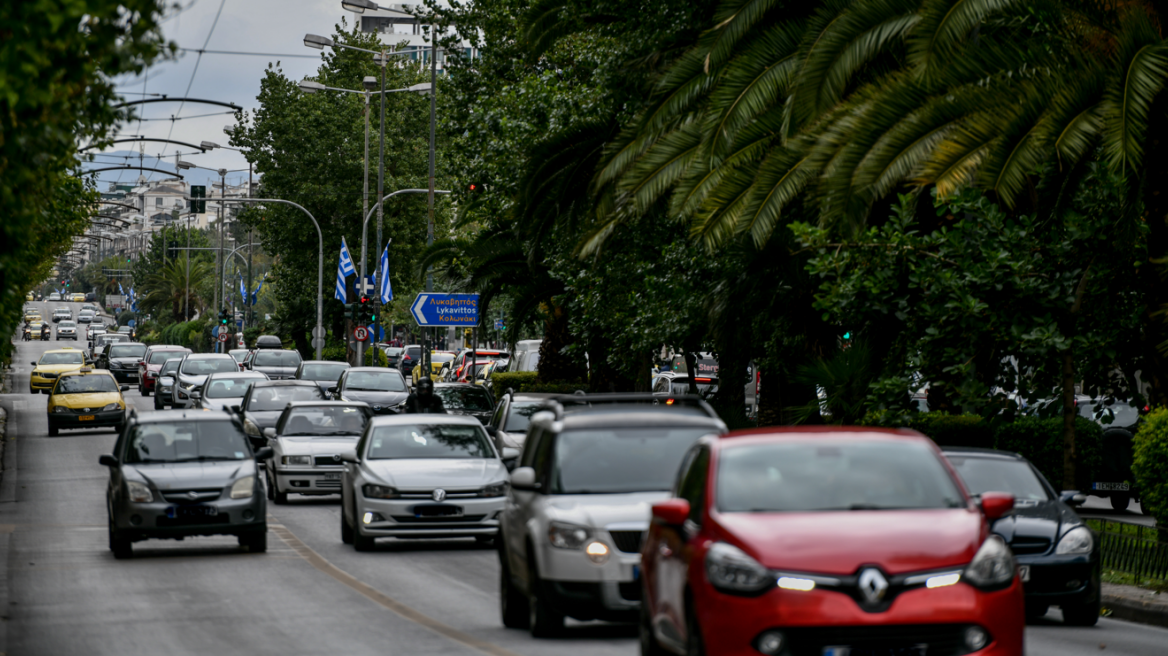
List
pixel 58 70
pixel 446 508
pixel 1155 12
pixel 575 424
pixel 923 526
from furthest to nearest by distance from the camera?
pixel 446 508
pixel 1155 12
pixel 575 424
pixel 58 70
pixel 923 526

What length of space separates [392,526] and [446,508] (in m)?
0.63

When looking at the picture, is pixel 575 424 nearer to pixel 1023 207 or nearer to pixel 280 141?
pixel 1023 207

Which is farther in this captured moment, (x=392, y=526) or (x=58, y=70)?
(x=392, y=526)

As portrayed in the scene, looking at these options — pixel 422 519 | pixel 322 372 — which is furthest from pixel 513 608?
pixel 322 372

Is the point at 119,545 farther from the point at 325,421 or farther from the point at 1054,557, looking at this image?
the point at 1054,557

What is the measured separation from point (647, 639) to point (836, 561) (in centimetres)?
203

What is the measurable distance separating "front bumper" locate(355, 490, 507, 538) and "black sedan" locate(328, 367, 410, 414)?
62.2 ft

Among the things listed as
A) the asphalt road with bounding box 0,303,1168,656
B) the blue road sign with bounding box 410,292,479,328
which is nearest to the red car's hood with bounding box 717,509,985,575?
the asphalt road with bounding box 0,303,1168,656

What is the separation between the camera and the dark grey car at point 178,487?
60.4ft

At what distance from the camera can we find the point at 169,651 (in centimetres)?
1187

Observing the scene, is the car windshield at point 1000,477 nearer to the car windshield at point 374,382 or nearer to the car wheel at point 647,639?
the car wheel at point 647,639

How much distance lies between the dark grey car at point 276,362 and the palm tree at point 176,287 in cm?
7931

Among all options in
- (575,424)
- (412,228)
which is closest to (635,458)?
(575,424)

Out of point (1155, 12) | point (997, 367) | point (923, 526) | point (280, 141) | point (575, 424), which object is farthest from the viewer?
point (280, 141)
